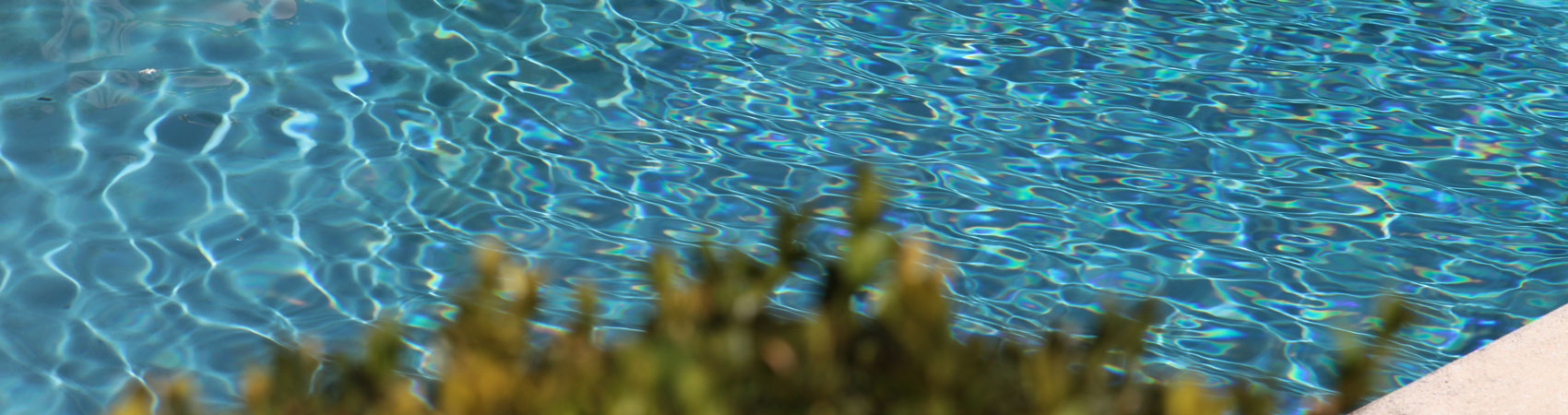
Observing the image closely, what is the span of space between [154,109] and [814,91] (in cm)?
290

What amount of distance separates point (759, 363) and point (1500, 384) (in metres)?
2.70

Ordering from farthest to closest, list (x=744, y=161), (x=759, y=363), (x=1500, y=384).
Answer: (x=744, y=161) → (x=1500, y=384) → (x=759, y=363)

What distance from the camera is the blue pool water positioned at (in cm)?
465

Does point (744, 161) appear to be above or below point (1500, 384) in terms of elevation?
below

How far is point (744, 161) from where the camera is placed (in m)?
5.66

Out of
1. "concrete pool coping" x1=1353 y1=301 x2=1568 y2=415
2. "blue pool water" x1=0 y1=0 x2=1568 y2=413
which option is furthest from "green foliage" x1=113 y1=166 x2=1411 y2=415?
"blue pool water" x1=0 y1=0 x2=1568 y2=413

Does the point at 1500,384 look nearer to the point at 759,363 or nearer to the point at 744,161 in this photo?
the point at 759,363

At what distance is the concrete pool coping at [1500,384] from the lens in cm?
347

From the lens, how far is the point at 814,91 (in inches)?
250

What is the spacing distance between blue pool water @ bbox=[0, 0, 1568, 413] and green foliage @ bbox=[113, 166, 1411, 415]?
106 inches

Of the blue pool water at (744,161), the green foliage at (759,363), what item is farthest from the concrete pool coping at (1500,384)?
the green foliage at (759,363)

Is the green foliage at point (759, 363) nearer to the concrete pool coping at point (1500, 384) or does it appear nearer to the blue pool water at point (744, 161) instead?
the concrete pool coping at point (1500, 384)

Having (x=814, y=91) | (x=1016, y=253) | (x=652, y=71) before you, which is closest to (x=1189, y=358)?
(x=1016, y=253)

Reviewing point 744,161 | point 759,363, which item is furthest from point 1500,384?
point 744,161
